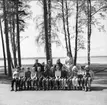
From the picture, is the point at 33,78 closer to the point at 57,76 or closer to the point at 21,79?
the point at 21,79

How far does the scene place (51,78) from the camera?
1200 centimetres

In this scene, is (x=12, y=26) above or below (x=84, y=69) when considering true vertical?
above

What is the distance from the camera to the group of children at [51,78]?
11.8m

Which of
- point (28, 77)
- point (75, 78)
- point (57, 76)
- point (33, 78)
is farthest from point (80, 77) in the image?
point (28, 77)

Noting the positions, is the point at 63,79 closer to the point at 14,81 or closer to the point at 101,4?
the point at 14,81

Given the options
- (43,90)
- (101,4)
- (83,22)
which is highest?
(101,4)

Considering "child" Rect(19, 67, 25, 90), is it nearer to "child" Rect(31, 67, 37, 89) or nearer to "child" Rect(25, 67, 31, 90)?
"child" Rect(25, 67, 31, 90)

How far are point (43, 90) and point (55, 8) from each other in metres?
11.5

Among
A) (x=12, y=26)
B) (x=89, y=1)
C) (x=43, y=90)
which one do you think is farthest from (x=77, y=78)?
(x=12, y=26)
